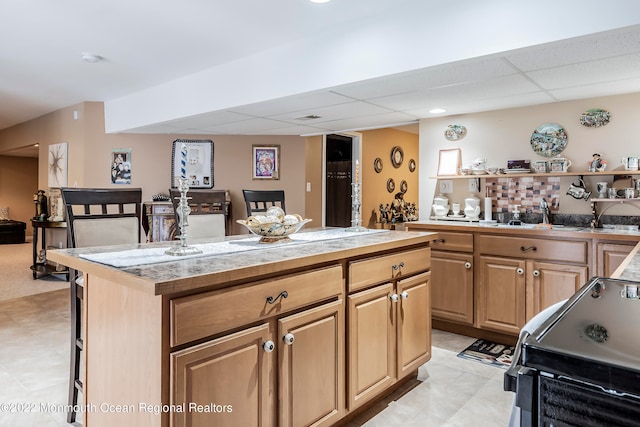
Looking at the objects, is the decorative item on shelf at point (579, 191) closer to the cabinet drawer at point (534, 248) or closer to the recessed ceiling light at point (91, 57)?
the cabinet drawer at point (534, 248)

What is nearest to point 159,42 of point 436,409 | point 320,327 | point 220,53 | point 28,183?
point 220,53

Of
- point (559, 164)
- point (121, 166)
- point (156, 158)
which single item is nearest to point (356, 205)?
point (559, 164)

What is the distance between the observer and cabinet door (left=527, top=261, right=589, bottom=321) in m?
2.80

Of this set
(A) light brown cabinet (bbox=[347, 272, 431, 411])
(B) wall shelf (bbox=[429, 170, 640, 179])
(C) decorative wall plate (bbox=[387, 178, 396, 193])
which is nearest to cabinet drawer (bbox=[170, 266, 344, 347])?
(A) light brown cabinet (bbox=[347, 272, 431, 411])

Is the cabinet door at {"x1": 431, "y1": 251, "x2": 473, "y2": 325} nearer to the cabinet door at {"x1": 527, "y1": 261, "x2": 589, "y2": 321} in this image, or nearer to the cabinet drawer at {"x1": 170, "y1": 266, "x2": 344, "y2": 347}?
the cabinet door at {"x1": 527, "y1": 261, "x2": 589, "y2": 321}

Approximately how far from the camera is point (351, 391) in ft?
6.17

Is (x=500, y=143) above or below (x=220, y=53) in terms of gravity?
below

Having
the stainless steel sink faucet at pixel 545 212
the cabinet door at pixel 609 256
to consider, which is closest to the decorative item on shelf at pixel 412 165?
the stainless steel sink faucet at pixel 545 212

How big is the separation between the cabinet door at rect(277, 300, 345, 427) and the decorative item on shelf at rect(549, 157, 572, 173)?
2454 millimetres

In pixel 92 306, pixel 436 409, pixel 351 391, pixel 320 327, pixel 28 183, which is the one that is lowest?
pixel 436 409

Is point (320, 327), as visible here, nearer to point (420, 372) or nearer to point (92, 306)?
point (92, 306)

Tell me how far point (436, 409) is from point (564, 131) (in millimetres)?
2461

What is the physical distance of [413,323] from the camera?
231cm

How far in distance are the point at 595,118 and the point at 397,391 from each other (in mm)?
2586
